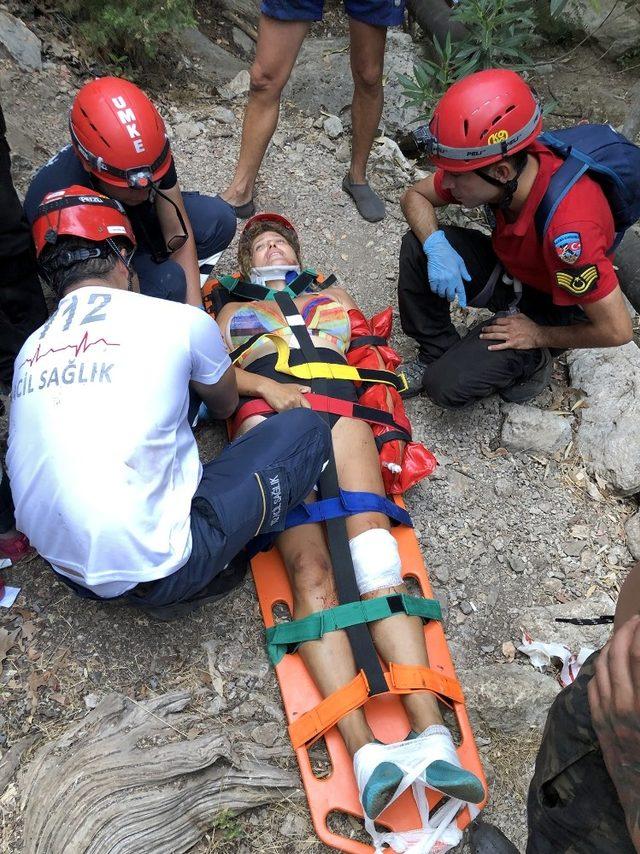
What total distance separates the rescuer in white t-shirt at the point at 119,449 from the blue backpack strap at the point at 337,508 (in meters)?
0.30

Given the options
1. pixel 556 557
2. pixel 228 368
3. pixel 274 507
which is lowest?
pixel 556 557

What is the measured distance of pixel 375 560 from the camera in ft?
9.79

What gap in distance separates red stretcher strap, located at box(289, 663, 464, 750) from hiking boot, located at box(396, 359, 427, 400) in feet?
5.91

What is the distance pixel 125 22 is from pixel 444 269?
3.36 metres

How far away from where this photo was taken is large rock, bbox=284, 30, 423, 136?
614cm

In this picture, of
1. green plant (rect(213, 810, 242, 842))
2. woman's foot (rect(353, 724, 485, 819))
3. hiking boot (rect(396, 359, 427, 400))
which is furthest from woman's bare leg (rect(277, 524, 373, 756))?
hiking boot (rect(396, 359, 427, 400))

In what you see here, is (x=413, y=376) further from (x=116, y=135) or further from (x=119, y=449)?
(x=119, y=449)

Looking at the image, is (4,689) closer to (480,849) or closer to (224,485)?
(224,485)

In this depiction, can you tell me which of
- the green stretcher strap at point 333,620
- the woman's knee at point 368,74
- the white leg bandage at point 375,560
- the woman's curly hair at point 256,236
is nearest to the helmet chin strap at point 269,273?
the woman's curly hair at point 256,236

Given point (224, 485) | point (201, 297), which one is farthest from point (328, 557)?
point (201, 297)

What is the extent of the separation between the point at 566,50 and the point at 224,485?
776 centimetres

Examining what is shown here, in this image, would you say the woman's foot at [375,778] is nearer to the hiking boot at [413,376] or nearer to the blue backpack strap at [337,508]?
the blue backpack strap at [337,508]

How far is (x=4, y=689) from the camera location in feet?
8.63

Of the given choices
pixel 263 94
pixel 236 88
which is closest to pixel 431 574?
pixel 263 94
